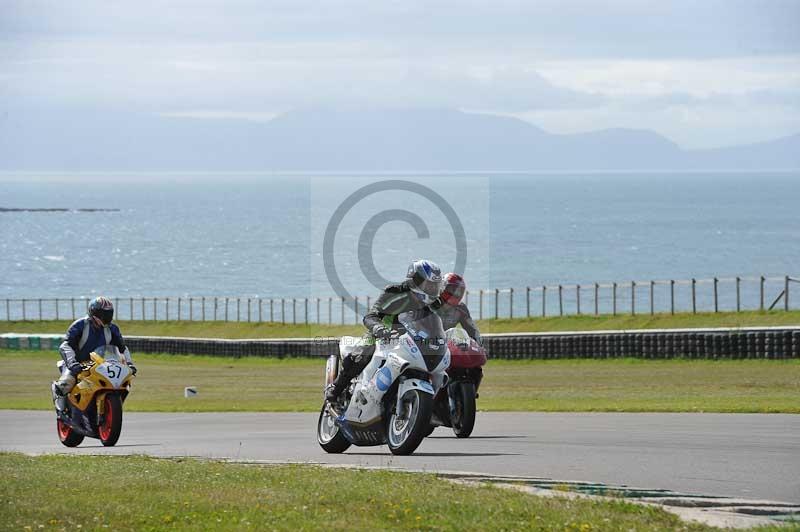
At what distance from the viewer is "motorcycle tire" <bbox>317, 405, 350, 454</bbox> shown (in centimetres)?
1645

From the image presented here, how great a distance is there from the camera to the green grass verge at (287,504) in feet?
33.0

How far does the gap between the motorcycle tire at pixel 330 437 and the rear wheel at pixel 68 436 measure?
156 inches

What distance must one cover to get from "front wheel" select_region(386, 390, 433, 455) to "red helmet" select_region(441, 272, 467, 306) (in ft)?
8.66

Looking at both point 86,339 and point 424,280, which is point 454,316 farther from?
point 86,339

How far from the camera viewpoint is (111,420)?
18531mm

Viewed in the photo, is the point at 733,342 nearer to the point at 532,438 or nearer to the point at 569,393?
the point at 569,393

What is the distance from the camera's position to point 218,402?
32125mm

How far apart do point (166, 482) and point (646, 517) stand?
4.53 meters

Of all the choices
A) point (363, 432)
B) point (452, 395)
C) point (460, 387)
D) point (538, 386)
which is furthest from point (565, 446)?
point (538, 386)

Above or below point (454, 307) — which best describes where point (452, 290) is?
above

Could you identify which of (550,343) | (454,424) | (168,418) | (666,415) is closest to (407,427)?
(454,424)

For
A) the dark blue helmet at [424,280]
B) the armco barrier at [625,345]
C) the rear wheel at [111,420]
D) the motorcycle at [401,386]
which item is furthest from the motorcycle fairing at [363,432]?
the armco barrier at [625,345]

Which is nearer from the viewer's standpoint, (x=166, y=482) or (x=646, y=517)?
(x=646, y=517)

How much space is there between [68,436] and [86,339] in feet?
4.59
